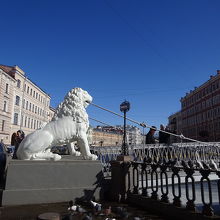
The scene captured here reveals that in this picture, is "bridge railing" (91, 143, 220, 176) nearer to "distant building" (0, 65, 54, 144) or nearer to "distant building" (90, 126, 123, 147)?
"distant building" (0, 65, 54, 144)

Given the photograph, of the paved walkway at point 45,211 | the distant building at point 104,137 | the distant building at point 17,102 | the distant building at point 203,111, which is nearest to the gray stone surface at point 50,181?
the paved walkway at point 45,211

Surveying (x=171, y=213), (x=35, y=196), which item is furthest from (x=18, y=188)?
(x=171, y=213)

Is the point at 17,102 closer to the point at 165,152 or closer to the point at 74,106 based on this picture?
the point at 165,152

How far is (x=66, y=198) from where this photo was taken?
432 cm

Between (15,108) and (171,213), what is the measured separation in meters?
35.8

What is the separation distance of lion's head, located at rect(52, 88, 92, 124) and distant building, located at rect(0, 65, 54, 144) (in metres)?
25.6

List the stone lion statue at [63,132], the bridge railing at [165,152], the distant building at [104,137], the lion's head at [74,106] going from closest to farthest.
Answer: the stone lion statue at [63,132]
the lion's head at [74,106]
the bridge railing at [165,152]
the distant building at [104,137]

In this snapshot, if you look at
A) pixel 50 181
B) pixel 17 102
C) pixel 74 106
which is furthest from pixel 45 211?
pixel 17 102

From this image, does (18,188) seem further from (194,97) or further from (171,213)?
(194,97)

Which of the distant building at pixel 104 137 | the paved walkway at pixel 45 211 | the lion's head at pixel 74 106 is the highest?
the distant building at pixel 104 137

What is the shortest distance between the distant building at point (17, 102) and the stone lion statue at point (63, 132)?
2564 centimetres

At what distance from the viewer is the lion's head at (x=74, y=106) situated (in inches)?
189

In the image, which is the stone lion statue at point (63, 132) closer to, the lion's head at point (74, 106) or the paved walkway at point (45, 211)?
the lion's head at point (74, 106)

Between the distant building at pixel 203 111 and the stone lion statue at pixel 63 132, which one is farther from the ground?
the distant building at pixel 203 111
